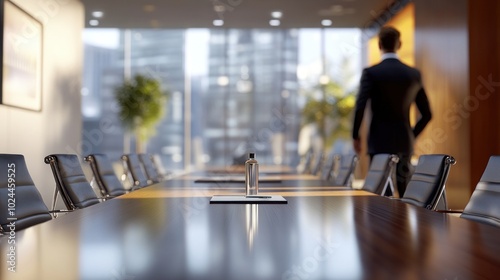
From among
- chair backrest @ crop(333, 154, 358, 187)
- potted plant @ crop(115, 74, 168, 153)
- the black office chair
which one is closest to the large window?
potted plant @ crop(115, 74, 168, 153)

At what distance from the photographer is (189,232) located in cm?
132

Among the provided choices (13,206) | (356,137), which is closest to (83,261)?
(13,206)

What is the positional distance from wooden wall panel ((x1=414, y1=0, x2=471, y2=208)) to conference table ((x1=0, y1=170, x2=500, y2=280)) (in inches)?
199

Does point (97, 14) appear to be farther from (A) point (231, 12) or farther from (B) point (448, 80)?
(B) point (448, 80)

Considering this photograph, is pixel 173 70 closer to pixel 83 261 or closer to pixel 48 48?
pixel 48 48

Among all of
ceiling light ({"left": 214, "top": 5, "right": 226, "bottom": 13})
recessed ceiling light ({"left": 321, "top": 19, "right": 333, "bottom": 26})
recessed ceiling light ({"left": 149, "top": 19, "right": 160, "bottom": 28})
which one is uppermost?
ceiling light ({"left": 214, "top": 5, "right": 226, "bottom": 13})

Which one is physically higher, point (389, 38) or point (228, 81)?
point (228, 81)

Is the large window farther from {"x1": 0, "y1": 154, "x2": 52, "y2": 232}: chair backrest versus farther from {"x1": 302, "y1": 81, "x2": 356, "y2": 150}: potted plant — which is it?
{"x1": 0, "y1": 154, "x2": 52, "y2": 232}: chair backrest

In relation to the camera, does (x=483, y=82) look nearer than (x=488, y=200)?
No

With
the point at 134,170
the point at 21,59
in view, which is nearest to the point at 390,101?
the point at 134,170

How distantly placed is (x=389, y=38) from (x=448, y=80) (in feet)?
11.8

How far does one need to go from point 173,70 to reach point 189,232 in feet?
35.6

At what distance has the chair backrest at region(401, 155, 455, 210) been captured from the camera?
231 centimetres

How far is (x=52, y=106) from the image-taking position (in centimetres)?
698
